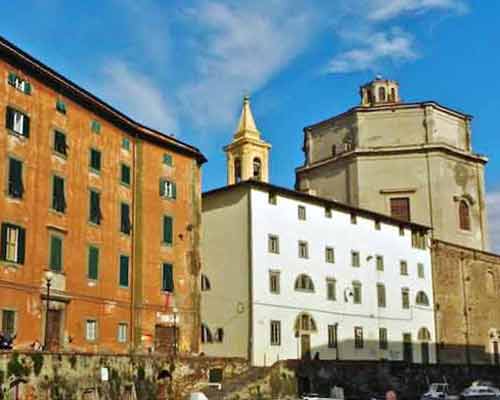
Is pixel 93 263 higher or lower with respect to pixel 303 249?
lower

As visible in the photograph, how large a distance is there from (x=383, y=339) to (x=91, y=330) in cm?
2592

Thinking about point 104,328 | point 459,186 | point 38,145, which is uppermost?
point 459,186

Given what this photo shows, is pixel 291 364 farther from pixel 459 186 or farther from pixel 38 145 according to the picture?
pixel 459 186

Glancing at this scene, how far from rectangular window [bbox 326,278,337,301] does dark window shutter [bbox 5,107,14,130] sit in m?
26.5

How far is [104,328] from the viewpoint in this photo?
131ft

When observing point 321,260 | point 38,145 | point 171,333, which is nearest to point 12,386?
point 38,145

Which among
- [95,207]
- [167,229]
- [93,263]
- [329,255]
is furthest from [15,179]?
[329,255]

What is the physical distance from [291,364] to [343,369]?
448 cm

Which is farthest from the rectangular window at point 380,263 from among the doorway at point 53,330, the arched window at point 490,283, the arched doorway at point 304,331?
the doorway at point 53,330

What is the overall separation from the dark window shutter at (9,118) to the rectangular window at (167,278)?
514 inches

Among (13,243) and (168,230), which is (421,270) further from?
(13,243)

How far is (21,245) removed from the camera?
1374 inches

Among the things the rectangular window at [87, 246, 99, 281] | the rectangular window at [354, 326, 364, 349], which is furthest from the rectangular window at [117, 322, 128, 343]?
the rectangular window at [354, 326, 364, 349]

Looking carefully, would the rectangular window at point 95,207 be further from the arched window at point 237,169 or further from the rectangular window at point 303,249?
the arched window at point 237,169
